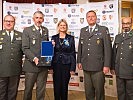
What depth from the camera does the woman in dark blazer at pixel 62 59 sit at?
335cm

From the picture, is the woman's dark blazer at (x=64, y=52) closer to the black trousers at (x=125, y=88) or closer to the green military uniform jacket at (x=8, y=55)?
the green military uniform jacket at (x=8, y=55)

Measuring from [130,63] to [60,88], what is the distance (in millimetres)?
1082

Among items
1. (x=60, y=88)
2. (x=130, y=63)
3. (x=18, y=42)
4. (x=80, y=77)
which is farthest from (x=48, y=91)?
(x=130, y=63)

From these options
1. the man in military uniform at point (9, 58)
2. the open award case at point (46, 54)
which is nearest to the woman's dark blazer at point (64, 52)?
the open award case at point (46, 54)

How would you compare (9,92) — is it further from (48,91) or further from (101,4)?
(101,4)

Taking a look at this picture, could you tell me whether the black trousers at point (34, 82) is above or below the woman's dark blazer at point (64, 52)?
below

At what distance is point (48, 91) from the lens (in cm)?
515

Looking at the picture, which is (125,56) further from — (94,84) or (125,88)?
(94,84)

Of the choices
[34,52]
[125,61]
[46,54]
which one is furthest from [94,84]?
[34,52]

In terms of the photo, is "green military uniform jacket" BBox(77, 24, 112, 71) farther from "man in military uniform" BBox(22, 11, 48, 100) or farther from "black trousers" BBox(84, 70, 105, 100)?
"man in military uniform" BBox(22, 11, 48, 100)

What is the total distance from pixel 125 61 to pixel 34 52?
1.28 metres

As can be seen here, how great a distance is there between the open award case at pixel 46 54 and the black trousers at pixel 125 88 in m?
1.03

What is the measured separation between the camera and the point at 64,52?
3.38 meters

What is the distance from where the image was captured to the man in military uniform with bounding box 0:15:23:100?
10.5 ft
